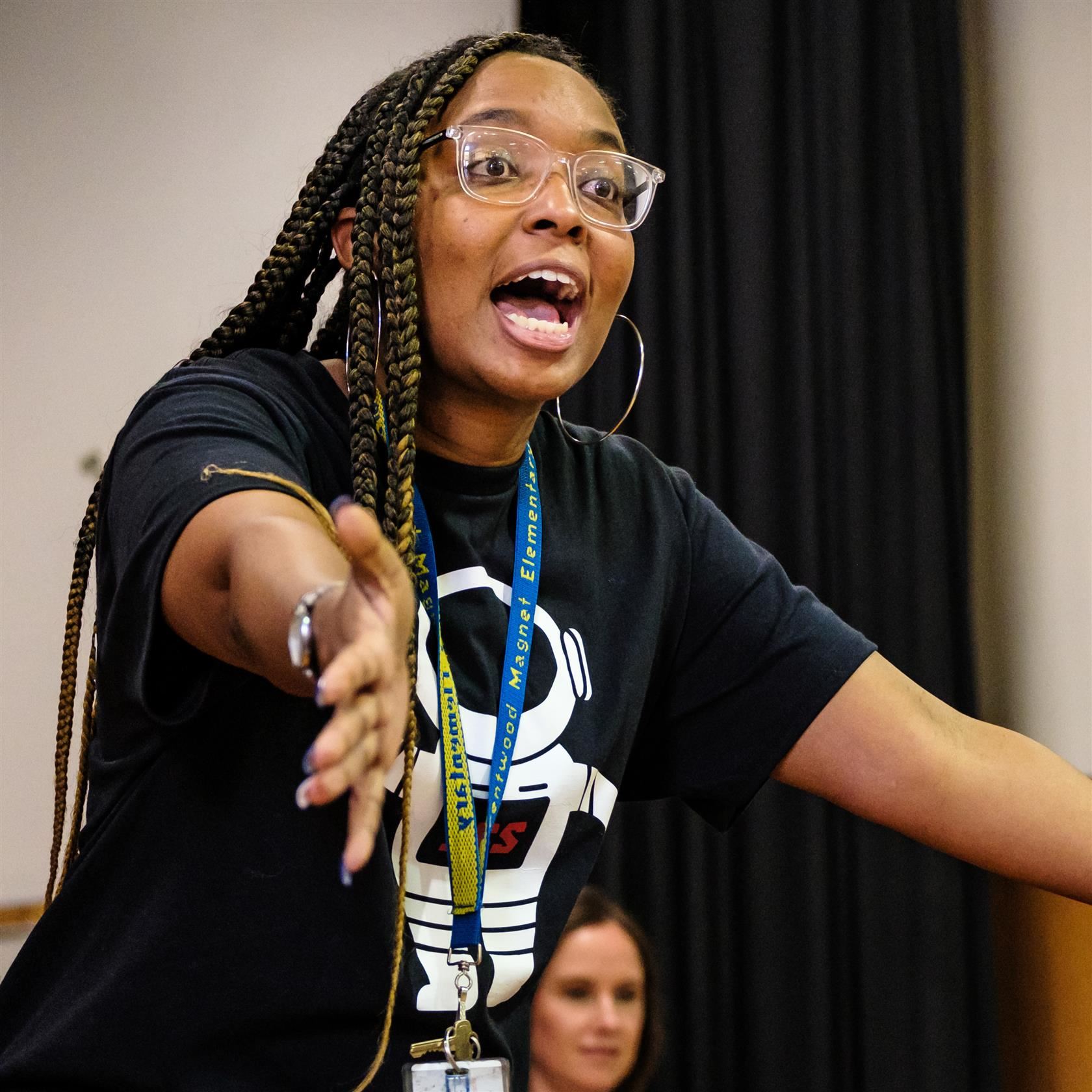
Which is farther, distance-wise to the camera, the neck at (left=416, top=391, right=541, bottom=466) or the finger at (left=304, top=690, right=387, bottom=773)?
the neck at (left=416, top=391, right=541, bottom=466)

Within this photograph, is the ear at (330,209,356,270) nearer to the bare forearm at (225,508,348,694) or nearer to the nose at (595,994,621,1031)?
the bare forearm at (225,508,348,694)

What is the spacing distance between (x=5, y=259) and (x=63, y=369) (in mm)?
235

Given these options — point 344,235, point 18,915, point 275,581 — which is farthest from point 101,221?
point 275,581

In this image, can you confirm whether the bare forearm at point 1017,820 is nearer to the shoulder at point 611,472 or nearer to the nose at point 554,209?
the shoulder at point 611,472

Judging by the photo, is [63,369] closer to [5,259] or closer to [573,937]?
[5,259]

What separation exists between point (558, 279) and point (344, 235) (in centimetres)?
23

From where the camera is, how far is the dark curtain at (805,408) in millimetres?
2459

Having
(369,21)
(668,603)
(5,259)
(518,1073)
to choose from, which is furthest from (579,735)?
(369,21)

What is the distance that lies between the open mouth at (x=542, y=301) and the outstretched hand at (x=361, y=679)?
645 millimetres

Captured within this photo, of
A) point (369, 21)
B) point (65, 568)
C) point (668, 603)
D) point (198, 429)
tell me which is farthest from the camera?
point (369, 21)

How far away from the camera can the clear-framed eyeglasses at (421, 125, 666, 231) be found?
123 cm

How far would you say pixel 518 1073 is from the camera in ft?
4.00

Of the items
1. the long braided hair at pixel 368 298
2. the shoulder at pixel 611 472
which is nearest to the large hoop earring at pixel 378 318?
the long braided hair at pixel 368 298

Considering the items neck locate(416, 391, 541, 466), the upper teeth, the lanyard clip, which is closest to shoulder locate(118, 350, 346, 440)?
neck locate(416, 391, 541, 466)
